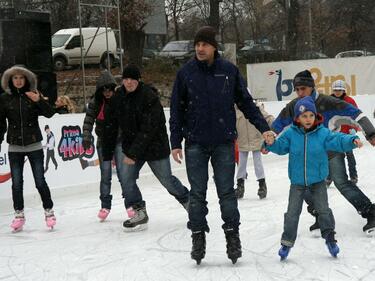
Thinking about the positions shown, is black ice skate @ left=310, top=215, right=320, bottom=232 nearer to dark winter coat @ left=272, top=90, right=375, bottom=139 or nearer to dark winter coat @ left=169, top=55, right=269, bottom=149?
dark winter coat @ left=272, top=90, right=375, bottom=139

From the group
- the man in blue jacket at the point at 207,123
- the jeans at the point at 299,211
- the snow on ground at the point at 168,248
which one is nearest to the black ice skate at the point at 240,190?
the snow on ground at the point at 168,248

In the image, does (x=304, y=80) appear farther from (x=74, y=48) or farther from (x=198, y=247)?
(x=74, y=48)

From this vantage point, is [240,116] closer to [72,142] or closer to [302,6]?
[72,142]

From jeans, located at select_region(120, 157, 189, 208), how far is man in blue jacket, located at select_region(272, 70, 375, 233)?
1233 mm

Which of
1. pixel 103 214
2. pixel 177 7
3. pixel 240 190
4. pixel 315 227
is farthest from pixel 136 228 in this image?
pixel 177 7

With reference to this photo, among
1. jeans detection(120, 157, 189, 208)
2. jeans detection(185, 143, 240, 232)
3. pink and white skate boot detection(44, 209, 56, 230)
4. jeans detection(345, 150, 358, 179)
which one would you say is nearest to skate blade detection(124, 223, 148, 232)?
jeans detection(120, 157, 189, 208)

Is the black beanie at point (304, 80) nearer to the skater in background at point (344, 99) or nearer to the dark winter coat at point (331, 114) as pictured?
the dark winter coat at point (331, 114)

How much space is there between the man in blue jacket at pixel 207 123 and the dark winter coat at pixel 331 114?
54 centimetres

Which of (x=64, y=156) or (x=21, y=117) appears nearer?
(x=21, y=117)

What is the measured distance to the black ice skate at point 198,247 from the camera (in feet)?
14.3

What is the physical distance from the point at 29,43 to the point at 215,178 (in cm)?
813

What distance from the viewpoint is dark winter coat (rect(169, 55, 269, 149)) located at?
4230 mm

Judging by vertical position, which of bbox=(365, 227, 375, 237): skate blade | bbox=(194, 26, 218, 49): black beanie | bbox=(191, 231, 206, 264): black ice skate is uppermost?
bbox=(194, 26, 218, 49): black beanie

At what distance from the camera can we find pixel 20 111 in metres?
5.80
